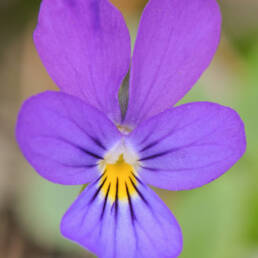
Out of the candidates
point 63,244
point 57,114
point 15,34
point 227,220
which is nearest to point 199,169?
point 57,114

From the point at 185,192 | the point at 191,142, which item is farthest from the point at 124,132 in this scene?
the point at 185,192

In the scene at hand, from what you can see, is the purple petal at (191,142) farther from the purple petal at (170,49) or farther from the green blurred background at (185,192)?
the green blurred background at (185,192)

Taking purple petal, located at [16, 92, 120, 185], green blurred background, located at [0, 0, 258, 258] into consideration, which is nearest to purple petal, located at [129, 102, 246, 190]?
purple petal, located at [16, 92, 120, 185]

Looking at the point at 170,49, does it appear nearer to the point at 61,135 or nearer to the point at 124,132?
the point at 124,132

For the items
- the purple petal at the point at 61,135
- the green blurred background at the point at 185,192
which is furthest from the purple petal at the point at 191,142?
the green blurred background at the point at 185,192

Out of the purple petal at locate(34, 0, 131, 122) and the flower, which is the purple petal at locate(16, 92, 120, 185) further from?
the purple petal at locate(34, 0, 131, 122)

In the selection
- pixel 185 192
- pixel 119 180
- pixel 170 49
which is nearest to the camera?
pixel 170 49
